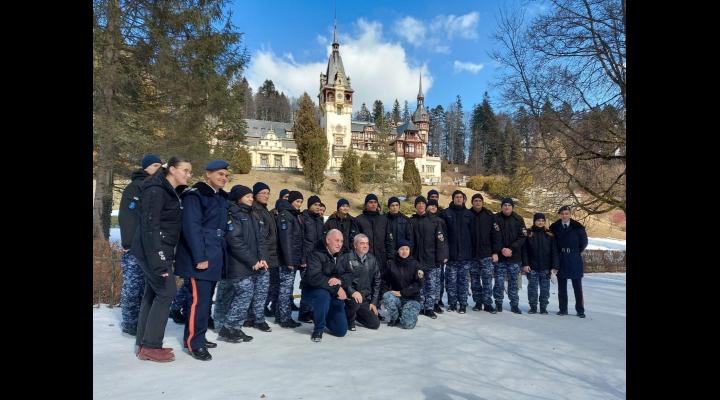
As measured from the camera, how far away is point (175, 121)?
1112cm

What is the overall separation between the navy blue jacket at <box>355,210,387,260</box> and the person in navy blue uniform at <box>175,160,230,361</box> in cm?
296

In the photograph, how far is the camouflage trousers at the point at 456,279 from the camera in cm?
709

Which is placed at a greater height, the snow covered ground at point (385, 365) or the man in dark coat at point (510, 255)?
the man in dark coat at point (510, 255)

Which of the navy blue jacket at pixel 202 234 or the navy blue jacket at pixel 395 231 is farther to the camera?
the navy blue jacket at pixel 395 231

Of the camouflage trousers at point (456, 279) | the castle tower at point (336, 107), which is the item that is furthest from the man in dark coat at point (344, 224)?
the castle tower at point (336, 107)

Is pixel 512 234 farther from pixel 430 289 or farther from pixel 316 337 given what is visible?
pixel 316 337

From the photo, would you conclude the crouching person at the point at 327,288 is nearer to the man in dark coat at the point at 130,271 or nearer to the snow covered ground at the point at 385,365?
the snow covered ground at the point at 385,365

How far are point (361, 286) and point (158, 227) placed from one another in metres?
2.88

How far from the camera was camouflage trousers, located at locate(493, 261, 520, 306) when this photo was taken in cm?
709

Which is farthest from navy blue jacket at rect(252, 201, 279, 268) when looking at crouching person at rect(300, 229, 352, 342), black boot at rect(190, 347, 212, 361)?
black boot at rect(190, 347, 212, 361)

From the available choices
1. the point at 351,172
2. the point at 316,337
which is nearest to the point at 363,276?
the point at 316,337

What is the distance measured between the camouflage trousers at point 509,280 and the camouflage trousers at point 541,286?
293 millimetres
